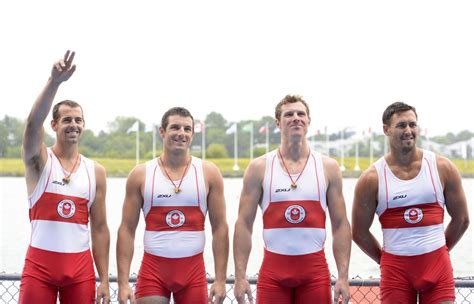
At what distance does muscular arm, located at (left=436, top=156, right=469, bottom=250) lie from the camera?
528 centimetres

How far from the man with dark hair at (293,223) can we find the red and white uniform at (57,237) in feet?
4.15

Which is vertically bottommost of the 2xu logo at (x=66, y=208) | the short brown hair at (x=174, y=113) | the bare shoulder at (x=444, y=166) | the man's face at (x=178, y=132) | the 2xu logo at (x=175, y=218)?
the 2xu logo at (x=175, y=218)

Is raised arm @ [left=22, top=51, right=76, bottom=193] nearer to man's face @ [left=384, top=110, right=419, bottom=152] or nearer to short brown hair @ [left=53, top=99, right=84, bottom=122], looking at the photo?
short brown hair @ [left=53, top=99, right=84, bottom=122]

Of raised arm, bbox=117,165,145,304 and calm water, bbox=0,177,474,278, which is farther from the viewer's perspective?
calm water, bbox=0,177,474,278

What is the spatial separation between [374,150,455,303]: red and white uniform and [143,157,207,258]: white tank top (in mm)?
1491

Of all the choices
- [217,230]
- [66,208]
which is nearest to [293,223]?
[217,230]

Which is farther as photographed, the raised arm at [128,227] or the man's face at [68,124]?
the man's face at [68,124]

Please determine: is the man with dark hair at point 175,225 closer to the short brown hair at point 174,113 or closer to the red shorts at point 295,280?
the short brown hair at point 174,113

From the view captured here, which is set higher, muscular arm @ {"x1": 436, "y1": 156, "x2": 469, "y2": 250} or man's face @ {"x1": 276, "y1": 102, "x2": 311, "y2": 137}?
man's face @ {"x1": 276, "y1": 102, "x2": 311, "y2": 137}

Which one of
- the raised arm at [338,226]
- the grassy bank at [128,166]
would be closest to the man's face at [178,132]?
the raised arm at [338,226]

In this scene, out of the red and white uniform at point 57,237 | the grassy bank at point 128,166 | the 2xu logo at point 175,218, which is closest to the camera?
the red and white uniform at point 57,237

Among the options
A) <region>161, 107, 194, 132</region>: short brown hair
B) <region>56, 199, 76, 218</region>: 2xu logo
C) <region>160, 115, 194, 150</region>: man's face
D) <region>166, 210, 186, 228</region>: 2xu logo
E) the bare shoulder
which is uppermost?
<region>161, 107, 194, 132</region>: short brown hair

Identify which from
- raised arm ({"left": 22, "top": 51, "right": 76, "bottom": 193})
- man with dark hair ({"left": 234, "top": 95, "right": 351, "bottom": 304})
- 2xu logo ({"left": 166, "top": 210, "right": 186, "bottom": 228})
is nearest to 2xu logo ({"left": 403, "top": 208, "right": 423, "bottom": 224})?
man with dark hair ({"left": 234, "top": 95, "right": 351, "bottom": 304})

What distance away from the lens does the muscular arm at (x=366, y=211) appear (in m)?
5.33
